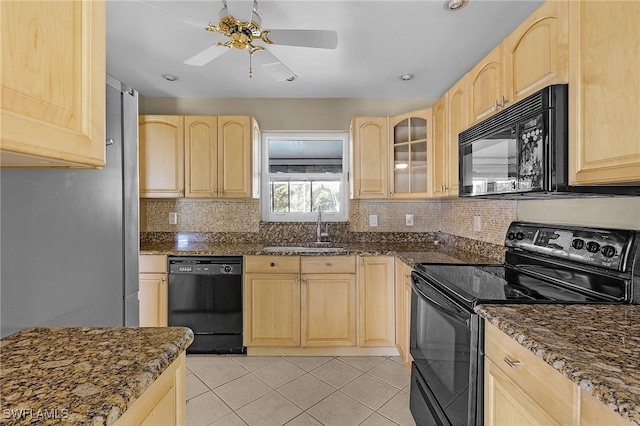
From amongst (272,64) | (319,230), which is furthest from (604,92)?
(319,230)

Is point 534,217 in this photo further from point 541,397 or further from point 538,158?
point 541,397

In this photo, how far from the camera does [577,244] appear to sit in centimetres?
140

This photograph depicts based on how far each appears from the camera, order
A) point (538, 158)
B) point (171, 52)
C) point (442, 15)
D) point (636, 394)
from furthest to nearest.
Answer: point (171, 52), point (442, 15), point (538, 158), point (636, 394)

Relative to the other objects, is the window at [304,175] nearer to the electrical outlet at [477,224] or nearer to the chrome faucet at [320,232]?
the chrome faucet at [320,232]

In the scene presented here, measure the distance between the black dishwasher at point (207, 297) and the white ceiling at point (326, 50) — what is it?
1.57 m

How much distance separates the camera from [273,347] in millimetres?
2562

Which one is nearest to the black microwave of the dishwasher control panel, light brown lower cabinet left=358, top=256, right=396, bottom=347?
light brown lower cabinet left=358, top=256, right=396, bottom=347

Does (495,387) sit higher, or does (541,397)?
(541,397)

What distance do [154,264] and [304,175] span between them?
1.64 meters

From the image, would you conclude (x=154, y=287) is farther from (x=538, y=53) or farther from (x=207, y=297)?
(x=538, y=53)

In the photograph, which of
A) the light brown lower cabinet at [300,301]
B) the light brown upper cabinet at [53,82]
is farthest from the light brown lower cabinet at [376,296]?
the light brown upper cabinet at [53,82]

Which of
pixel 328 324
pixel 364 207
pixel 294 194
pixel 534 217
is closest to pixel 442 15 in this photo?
pixel 534 217

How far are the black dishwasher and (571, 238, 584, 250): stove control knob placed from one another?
2.16 m

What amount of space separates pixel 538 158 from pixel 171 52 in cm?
239
